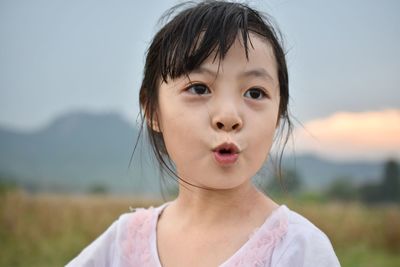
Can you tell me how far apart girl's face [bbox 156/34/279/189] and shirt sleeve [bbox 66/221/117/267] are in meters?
0.47

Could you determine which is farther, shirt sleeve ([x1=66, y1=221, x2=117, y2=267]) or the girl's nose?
shirt sleeve ([x1=66, y1=221, x2=117, y2=267])

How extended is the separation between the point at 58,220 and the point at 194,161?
2.98m

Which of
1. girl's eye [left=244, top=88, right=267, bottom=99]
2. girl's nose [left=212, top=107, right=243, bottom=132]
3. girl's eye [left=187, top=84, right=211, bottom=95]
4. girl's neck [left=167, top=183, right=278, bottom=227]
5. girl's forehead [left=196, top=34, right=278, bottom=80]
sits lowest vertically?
girl's neck [left=167, top=183, right=278, bottom=227]

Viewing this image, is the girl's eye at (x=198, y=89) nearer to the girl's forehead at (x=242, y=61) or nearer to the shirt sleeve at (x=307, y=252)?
the girl's forehead at (x=242, y=61)

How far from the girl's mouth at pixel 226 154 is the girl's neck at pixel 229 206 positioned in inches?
7.3

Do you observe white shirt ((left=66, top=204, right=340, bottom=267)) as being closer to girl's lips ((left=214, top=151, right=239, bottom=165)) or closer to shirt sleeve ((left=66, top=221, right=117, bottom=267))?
shirt sleeve ((left=66, top=221, right=117, bottom=267))

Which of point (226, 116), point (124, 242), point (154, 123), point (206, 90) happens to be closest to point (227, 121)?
point (226, 116)

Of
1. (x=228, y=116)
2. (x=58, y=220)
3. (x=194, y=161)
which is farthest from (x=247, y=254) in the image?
(x=58, y=220)

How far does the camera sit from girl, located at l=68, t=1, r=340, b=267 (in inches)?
57.3

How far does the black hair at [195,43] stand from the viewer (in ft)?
4.86

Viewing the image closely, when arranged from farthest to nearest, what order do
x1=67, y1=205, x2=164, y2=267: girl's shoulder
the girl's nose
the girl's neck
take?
x1=67, y1=205, x2=164, y2=267: girl's shoulder
the girl's neck
the girl's nose

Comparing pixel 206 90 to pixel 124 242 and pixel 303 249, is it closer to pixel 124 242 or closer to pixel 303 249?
pixel 303 249

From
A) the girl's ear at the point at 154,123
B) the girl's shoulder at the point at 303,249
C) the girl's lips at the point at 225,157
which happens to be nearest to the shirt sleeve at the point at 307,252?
the girl's shoulder at the point at 303,249

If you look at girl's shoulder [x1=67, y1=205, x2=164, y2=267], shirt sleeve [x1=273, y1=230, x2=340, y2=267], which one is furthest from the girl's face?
girl's shoulder [x1=67, y1=205, x2=164, y2=267]
